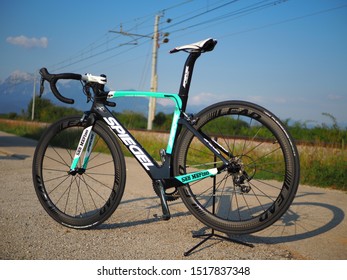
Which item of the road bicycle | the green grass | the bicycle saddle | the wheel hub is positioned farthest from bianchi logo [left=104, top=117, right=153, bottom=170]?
the green grass

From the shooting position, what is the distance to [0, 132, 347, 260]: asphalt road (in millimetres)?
2543

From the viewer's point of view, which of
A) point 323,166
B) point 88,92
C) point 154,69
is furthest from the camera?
point 154,69

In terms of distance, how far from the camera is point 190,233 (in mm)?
3074

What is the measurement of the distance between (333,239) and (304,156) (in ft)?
14.1

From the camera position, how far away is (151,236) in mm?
2934

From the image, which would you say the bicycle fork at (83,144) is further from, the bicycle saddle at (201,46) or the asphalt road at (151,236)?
the bicycle saddle at (201,46)

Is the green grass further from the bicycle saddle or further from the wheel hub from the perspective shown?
the bicycle saddle

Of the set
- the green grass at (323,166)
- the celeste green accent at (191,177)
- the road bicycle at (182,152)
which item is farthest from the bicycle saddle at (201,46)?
the green grass at (323,166)

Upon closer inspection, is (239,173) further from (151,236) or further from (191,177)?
(151,236)

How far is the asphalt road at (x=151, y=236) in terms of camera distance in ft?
8.34

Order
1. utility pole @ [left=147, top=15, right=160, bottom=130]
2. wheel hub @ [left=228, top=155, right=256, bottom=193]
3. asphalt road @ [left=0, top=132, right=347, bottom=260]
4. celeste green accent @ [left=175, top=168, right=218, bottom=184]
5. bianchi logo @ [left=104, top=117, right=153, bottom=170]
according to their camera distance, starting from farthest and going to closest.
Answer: utility pole @ [left=147, top=15, right=160, bottom=130] < bianchi logo @ [left=104, top=117, right=153, bottom=170] < celeste green accent @ [left=175, top=168, right=218, bottom=184] < wheel hub @ [left=228, top=155, right=256, bottom=193] < asphalt road @ [left=0, top=132, right=347, bottom=260]

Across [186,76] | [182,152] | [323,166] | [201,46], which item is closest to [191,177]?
[182,152]
